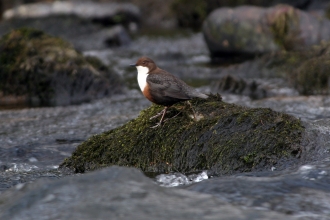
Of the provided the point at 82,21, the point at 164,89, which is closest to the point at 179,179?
the point at 164,89

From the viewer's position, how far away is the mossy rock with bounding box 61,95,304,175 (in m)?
4.30

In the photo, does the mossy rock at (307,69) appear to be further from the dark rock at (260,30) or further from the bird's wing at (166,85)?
the bird's wing at (166,85)

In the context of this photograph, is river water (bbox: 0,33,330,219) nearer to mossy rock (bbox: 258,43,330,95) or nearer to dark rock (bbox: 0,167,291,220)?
mossy rock (bbox: 258,43,330,95)

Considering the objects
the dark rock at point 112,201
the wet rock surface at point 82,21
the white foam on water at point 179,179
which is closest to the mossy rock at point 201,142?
the white foam on water at point 179,179

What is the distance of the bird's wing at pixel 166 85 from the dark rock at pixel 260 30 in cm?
672

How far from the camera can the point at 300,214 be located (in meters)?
3.18

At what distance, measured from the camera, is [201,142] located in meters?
4.53

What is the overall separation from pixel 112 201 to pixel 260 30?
9778mm

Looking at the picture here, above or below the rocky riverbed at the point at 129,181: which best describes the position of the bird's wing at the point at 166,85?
above

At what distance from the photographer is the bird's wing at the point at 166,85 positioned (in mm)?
4809

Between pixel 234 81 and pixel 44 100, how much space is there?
114 inches

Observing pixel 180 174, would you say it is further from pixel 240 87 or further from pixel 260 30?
pixel 260 30

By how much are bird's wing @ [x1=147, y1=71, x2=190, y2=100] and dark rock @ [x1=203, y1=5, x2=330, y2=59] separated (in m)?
6.72

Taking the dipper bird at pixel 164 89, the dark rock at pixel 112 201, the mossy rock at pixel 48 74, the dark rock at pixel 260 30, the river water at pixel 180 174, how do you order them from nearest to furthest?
1. the dark rock at pixel 112 201
2. the river water at pixel 180 174
3. the dipper bird at pixel 164 89
4. the mossy rock at pixel 48 74
5. the dark rock at pixel 260 30
